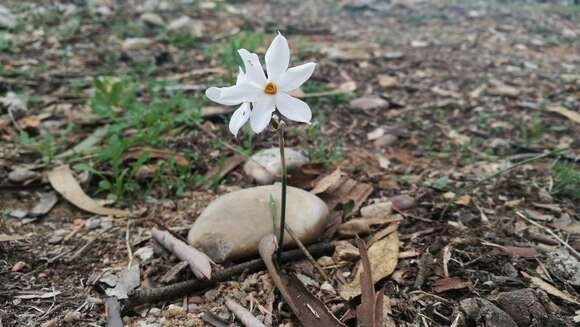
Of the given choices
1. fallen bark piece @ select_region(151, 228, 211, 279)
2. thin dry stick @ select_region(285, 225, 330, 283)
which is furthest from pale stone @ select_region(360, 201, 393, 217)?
fallen bark piece @ select_region(151, 228, 211, 279)

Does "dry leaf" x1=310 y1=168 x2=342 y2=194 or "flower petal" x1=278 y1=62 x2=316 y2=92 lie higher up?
"flower petal" x1=278 y1=62 x2=316 y2=92

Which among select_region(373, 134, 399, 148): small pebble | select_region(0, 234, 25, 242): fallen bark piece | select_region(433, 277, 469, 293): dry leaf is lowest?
select_region(373, 134, 399, 148): small pebble

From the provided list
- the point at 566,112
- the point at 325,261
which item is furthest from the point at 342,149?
the point at 566,112

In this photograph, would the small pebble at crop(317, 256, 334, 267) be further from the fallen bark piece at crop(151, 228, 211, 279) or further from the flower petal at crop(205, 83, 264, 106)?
the flower petal at crop(205, 83, 264, 106)

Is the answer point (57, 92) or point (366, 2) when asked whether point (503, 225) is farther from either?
point (366, 2)

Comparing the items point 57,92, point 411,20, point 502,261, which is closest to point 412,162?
point 502,261

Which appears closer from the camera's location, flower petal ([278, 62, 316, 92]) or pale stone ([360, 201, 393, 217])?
flower petal ([278, 62, 316, 92])
